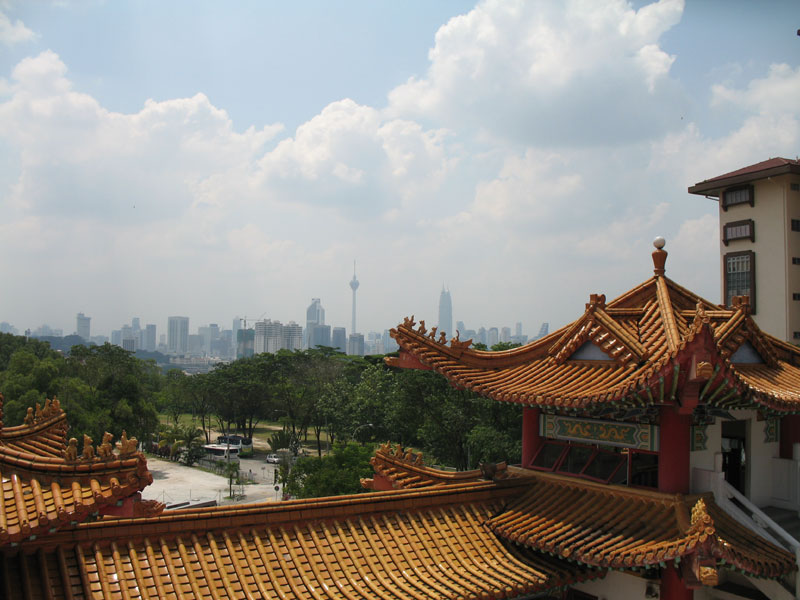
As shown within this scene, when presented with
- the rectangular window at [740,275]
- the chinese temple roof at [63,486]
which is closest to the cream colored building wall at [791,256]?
the rectangular window at [740,275]

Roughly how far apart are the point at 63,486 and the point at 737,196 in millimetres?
32504

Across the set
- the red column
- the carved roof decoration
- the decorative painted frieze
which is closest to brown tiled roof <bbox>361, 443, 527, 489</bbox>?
the decorative painted frieze

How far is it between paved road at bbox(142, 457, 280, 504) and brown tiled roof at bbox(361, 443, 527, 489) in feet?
97.1

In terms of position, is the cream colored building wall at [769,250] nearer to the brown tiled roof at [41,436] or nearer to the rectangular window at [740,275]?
the rectangular window at [740,275]

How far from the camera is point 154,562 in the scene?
6.61m

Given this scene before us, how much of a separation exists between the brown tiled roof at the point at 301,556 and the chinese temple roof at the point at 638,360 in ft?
6.21

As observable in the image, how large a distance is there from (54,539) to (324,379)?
54867 mm

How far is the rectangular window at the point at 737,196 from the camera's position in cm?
3067

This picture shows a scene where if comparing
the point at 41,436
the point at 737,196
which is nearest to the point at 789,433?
the point at 41,436

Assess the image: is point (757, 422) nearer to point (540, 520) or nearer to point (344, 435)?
point (540, 520)

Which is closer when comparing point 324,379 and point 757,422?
point 757,422

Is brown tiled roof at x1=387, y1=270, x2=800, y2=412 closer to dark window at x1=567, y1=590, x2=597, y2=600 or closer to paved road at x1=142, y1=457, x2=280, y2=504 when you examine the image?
dark window at x1=567, y1=590, x2=597, y2=600

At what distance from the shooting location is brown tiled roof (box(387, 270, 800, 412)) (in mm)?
A: 7281

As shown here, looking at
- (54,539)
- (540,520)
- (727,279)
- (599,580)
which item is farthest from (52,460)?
(727,279)
